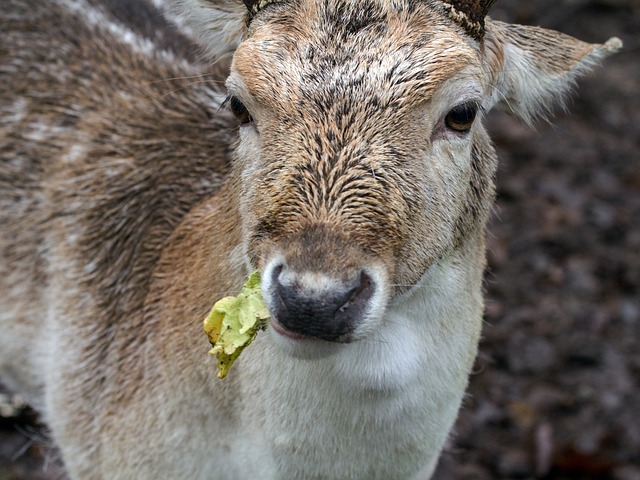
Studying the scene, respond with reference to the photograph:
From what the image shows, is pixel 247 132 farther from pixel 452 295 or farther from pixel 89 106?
pixel 89 106

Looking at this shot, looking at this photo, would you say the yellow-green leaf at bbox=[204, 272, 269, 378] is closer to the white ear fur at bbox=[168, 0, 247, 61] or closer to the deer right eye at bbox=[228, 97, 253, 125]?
the deer right eye at bbox=[228, 97, 253, 125]

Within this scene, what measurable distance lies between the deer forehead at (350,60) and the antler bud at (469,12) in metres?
0.11

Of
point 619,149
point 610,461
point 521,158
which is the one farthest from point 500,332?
point 619,149

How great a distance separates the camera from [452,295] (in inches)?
169

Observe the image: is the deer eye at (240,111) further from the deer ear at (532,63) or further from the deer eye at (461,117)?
the deer ear at (532,63)

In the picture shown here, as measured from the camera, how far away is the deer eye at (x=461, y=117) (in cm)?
398

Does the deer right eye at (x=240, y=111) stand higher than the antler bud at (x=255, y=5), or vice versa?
the antler bud at (x=255, y=5)

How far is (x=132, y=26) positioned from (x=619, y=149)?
657 centimetres

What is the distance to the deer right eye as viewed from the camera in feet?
13.4

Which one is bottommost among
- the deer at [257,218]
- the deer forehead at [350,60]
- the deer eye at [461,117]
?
the deer at [257,218]

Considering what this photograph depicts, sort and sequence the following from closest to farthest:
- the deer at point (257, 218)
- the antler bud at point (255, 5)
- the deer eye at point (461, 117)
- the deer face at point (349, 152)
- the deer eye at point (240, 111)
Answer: the deer face at point (349, 152)
the deer at point (257, 218)
the deer eye at point (461, 117)
the deer eye at point (240, 111)
the antler bud at point (255, 5)

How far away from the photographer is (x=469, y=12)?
4.16 m

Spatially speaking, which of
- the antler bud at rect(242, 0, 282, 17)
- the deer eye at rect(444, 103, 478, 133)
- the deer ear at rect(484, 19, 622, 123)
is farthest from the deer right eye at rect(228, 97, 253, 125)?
the deer ear at rect(484, 19, 622, 123)

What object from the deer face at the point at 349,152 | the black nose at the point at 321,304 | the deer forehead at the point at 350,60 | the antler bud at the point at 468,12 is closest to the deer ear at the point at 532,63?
the antler bud at the point at 468,12
